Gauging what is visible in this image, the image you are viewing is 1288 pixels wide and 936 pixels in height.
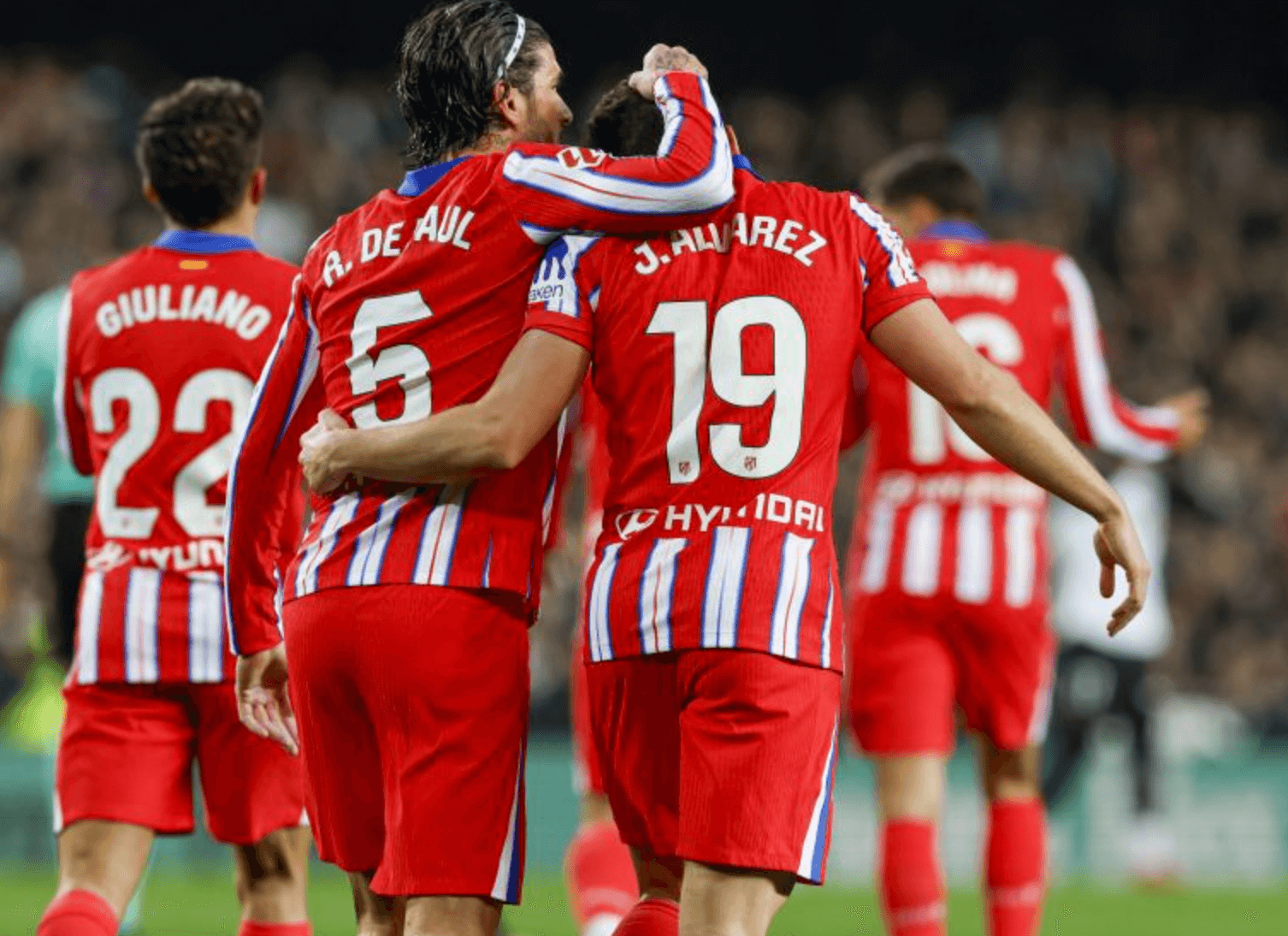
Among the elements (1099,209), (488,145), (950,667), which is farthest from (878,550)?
(1099,209)

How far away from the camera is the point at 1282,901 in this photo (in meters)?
10.1

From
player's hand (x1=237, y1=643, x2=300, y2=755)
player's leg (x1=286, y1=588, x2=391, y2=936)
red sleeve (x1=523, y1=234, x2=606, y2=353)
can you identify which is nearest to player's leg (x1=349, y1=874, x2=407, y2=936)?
player's leg (x1=286, y1=588, x2=391, y2=936)

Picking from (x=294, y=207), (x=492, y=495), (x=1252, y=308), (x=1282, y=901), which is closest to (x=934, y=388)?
(x=492, y=495)

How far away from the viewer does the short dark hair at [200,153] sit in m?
4.91

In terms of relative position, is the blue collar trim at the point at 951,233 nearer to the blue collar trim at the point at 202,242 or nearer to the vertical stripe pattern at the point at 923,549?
the vertical stripe pattern at the point at 923,549

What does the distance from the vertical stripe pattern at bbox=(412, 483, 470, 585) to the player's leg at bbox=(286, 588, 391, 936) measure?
0.50 feet

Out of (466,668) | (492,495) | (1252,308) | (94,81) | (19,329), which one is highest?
(94,81)

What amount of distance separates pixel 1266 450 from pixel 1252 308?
1.42 meters

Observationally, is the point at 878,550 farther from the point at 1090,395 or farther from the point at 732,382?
the point at 732,382

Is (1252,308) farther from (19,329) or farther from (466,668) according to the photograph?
(466,668)

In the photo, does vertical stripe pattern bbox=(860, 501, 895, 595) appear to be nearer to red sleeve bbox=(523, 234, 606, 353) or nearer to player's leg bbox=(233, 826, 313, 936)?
player's leg bbox=(233, 826, 313, 936)

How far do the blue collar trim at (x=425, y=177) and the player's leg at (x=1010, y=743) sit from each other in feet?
9.28

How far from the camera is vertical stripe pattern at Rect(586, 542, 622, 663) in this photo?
12.5ft

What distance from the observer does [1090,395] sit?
620 cm
